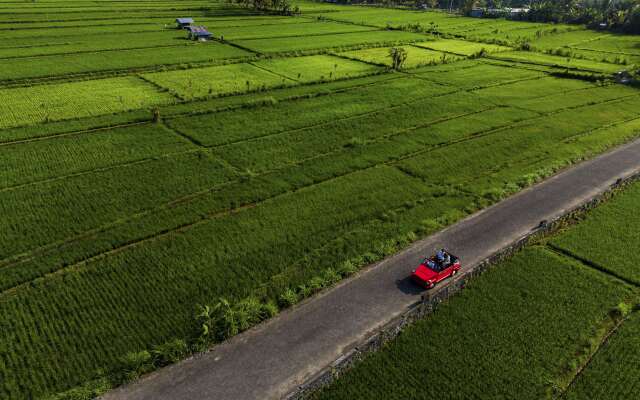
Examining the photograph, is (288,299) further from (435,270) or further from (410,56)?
(410,56)

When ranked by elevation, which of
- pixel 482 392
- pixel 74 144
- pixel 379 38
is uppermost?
pixel 379 38

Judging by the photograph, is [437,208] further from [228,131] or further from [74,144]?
[74,144]

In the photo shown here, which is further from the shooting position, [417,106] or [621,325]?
[417,106]

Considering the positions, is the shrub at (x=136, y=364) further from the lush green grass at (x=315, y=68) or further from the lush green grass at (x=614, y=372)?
the lush green grass at (x=315, y=68)

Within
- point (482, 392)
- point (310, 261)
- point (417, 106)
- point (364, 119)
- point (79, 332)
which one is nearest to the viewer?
point (482, 392)

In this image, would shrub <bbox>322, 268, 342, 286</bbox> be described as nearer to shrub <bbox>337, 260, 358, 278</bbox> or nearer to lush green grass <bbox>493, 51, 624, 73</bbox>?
shrub <bbox>337, 260, 358, 278</bbox>

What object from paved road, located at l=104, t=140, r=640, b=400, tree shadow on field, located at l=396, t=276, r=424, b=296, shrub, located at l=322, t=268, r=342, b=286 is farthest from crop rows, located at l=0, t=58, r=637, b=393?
tree shadow on field, located at l=396, t=276, r=424, b=296

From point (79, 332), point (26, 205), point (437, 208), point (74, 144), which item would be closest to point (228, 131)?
point (74, 144)
